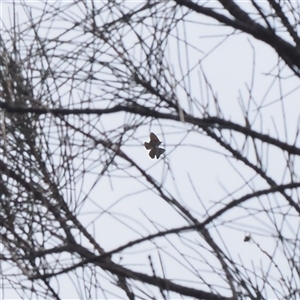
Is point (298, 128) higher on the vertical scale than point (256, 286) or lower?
higher

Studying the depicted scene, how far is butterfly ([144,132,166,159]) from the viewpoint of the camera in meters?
3.03

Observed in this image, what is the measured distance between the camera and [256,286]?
292cm

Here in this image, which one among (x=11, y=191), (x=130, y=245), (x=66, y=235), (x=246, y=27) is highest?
(x=246, y=27)

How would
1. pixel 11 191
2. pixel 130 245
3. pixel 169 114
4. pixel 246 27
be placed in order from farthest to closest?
1. pixel 11 191
2. pixel 246 27
3. pixel 169 114
4. pixel 130 245

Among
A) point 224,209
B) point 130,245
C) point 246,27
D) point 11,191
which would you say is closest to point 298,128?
point 246,27

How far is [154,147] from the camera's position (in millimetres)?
3064

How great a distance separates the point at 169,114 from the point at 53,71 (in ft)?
2.09

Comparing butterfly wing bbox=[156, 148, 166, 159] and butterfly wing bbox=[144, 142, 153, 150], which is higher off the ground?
butterfly wing bbox=[144, 142, 153, 150]

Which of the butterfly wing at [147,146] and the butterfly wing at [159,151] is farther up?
the butterfly wing at [147,146]

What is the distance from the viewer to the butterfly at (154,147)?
3.03 m

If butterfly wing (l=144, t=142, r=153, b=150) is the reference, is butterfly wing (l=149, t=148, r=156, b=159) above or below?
below

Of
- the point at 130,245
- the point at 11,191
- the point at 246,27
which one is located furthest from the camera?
the point at 11,191

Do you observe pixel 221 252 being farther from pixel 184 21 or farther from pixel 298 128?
pixel 184 21

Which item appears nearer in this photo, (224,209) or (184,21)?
(224,209)
